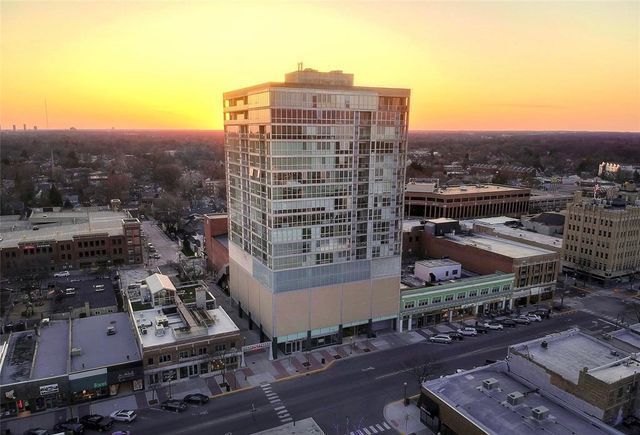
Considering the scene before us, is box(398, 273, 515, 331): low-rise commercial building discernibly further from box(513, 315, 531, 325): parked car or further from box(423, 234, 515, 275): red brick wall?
box(513, 315, 531, 325): parked car

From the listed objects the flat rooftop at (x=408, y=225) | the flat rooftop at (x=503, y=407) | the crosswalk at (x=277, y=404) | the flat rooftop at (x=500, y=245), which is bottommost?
the crosswalk at (x=277, y=404)

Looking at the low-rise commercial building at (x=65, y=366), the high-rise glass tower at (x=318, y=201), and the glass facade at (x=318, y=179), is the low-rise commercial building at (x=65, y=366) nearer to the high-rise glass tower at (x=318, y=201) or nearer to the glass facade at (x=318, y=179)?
the high-rise glass tower at (x=318, y=201)

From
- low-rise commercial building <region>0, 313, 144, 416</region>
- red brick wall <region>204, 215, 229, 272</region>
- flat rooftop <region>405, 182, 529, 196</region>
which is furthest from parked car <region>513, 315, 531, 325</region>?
low-rise commercial building <region>0, 313, 144, 416</region>

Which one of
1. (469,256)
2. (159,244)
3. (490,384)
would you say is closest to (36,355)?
(490,384)

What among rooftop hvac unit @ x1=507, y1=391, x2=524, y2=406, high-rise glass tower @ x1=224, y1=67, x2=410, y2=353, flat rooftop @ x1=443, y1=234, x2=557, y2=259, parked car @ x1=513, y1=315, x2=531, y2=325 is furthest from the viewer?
flat rooftop @ x1=443, y1=234, x2=557, y2=259

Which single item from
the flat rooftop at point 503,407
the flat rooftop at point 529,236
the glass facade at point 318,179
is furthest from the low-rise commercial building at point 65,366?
the flat rooftop at point 529,236

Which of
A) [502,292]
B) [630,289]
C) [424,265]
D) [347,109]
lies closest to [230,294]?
[424,265]
